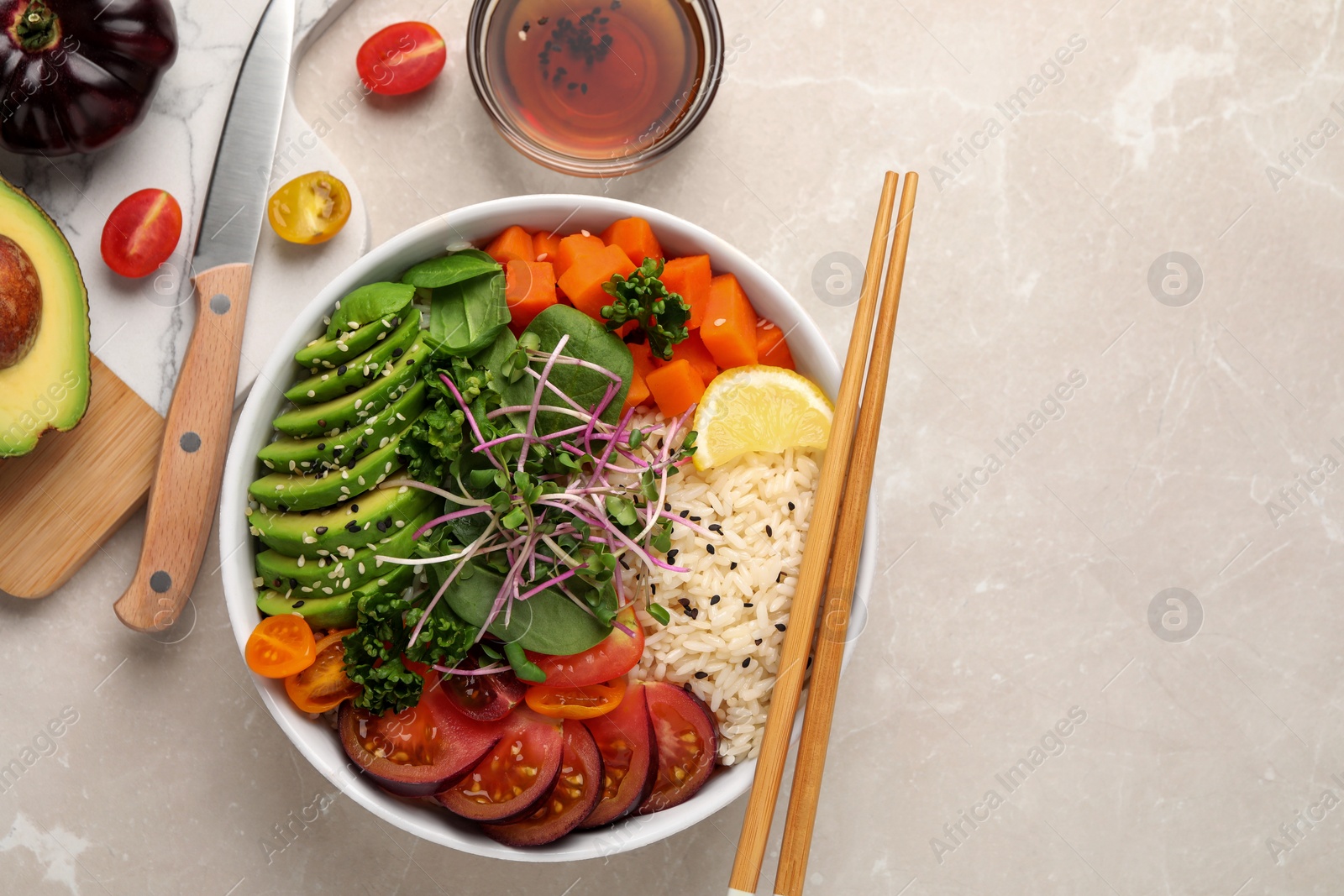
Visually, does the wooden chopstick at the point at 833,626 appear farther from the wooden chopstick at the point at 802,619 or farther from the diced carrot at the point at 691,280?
the diced carrot at the point at 691,280

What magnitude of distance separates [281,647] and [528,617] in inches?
21.3

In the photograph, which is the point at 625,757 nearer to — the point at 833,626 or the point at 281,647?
the point at 833,626

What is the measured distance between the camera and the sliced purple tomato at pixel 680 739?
7.41 ft

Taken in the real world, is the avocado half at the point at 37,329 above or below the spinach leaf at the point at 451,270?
below

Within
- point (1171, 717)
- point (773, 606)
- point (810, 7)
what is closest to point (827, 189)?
point (810, 7)

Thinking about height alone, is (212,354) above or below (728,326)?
below

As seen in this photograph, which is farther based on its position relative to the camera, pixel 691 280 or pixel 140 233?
pixel 140 233

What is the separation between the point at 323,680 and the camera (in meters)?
2.16

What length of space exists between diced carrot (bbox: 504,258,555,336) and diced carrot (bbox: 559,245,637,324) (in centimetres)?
4

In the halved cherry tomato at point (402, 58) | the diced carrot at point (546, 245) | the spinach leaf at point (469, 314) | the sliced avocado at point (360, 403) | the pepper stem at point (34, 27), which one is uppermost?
the halved cherry tomato at point (402, 58)

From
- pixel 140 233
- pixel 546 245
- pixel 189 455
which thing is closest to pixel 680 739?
pixel 546 245

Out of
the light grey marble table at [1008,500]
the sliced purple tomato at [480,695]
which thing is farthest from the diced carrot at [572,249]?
the sliced purple tomato at [480,695]

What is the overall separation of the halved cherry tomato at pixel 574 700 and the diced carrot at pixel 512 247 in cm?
101

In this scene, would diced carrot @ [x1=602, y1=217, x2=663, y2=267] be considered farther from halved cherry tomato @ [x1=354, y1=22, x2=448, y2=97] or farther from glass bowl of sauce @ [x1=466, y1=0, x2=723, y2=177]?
halved cherry tomato @ [x1=354, y1=22, x2=448, y2=97]
